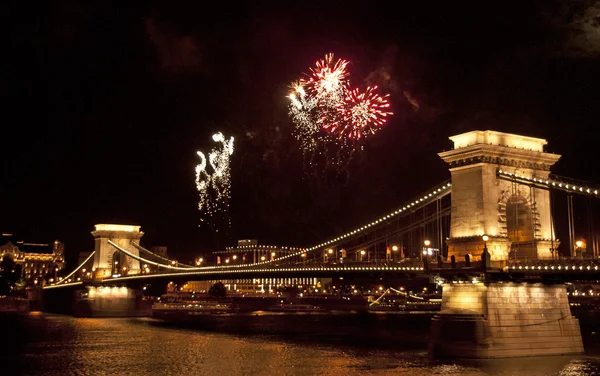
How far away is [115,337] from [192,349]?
13.0m

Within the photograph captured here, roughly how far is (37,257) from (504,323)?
496 ft

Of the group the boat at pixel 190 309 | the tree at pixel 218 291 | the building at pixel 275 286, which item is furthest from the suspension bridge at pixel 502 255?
the building at pixel 275 286

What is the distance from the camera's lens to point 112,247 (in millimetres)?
115312

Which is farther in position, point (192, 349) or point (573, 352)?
point (192, 349)

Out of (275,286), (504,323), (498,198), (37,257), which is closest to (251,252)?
(275,286)

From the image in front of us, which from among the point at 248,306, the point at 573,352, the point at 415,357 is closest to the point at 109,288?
the point at 248,306

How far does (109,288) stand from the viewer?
100750mm

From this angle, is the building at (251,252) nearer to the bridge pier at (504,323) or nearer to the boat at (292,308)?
the boat at (292,308)

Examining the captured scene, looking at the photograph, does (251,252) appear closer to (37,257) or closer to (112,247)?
(112,247)

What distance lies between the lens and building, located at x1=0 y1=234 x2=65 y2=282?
170 m

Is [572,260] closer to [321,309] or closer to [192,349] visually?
[192,349]

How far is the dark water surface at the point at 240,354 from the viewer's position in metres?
39.3

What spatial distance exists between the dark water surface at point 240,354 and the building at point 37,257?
10066cm

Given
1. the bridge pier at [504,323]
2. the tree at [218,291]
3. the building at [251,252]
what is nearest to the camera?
the bridge pier at [504,323]
